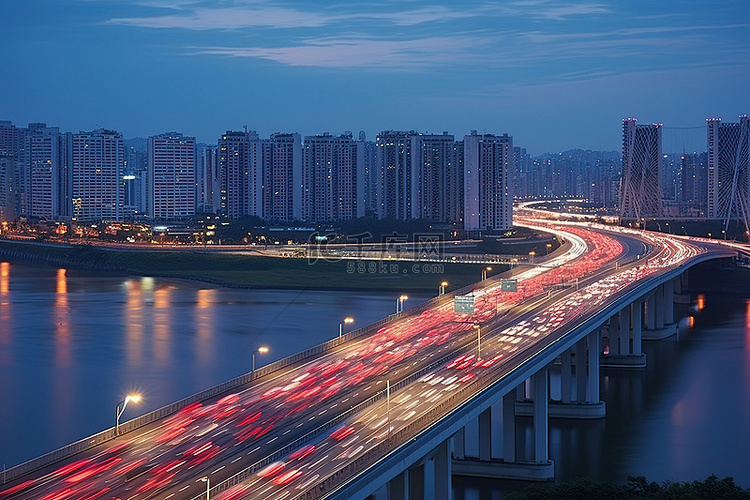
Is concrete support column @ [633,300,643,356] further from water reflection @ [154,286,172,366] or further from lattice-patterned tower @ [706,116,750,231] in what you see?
lattice-patterned tower @ [706,116,750,231]

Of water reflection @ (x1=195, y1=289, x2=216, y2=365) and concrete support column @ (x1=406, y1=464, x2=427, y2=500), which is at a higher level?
concrete support column @ (x1=406, y1=464, x2=427, y2=500)

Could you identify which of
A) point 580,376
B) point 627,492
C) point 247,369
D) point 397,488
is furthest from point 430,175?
point 397,488

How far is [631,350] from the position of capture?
15.9 m

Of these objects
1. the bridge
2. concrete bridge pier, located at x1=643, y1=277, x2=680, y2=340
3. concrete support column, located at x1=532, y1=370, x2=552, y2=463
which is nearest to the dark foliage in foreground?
the bridge

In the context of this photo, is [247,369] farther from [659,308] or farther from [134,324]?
[659,308]

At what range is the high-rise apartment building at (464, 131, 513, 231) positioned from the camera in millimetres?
41125

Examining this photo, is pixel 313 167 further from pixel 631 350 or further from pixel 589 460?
pixel 589 460

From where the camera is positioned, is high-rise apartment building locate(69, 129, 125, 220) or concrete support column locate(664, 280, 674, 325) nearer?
concrete support column locate(664, 280, 674, 325)

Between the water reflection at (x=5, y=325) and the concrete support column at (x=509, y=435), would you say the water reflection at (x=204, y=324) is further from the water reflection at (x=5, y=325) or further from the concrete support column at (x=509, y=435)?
the concrete support column at (x=509, y=435)

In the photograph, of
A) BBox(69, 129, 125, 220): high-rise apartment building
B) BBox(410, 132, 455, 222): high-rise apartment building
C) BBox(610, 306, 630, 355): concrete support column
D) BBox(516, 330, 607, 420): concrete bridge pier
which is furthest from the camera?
BBox(69, 129, 125, 220): high-rise apartment building

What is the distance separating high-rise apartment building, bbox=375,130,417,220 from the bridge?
3011 cm

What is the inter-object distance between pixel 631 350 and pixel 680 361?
0.78m

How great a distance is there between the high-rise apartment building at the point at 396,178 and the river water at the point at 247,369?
2020 cm

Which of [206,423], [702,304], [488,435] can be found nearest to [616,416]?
[488,435]
